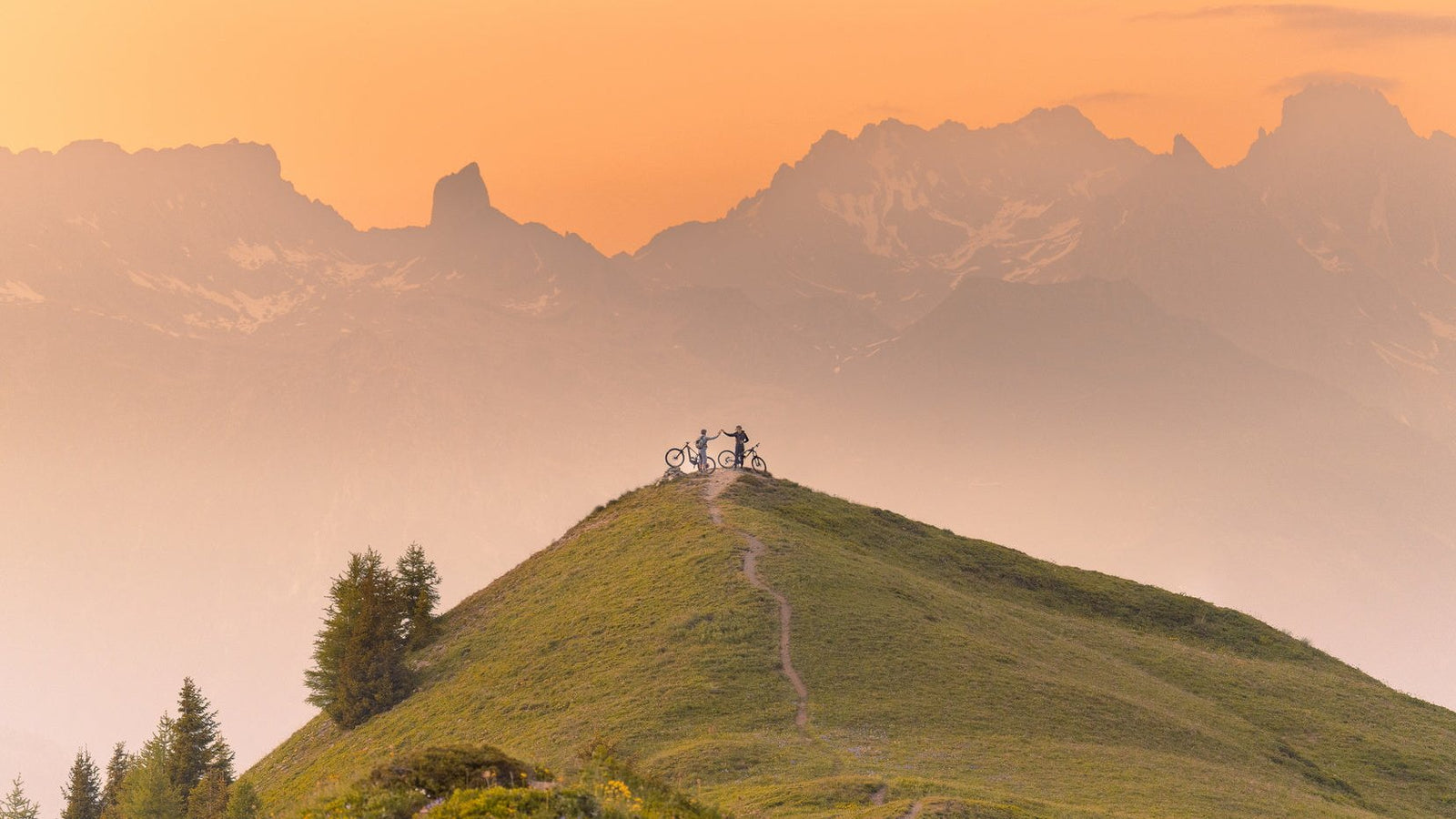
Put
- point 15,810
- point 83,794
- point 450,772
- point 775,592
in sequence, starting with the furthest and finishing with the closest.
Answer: point 15,810 < point 83,794 < point 775,592 < point 450,772

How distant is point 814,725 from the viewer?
4503cm

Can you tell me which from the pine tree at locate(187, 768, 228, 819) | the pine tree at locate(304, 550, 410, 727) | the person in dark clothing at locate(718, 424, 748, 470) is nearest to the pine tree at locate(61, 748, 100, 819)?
the pine tree at locate(304, 550, 410, 727)

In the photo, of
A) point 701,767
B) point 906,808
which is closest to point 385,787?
point 906,808

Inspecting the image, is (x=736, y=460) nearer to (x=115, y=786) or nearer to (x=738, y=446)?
(x=738, y=446)

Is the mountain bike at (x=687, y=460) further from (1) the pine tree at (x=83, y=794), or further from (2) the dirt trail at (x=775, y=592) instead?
(1) the pine tree at (x=83, y=794)

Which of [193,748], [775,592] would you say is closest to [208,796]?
[193,748]

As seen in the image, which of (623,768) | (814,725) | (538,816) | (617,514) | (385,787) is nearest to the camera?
(538,816)

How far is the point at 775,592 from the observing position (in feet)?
188

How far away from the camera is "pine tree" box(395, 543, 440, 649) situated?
6500cm

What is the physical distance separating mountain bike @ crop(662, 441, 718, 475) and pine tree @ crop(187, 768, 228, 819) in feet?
111

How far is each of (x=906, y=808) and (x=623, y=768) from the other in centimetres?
672

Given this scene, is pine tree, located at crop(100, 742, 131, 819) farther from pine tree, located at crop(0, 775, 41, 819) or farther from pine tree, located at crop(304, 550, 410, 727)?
pine tree, located at crop(304, 550, 410, 727)

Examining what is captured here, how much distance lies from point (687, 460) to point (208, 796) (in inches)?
1513

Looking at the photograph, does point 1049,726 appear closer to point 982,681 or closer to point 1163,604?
point 982,681
